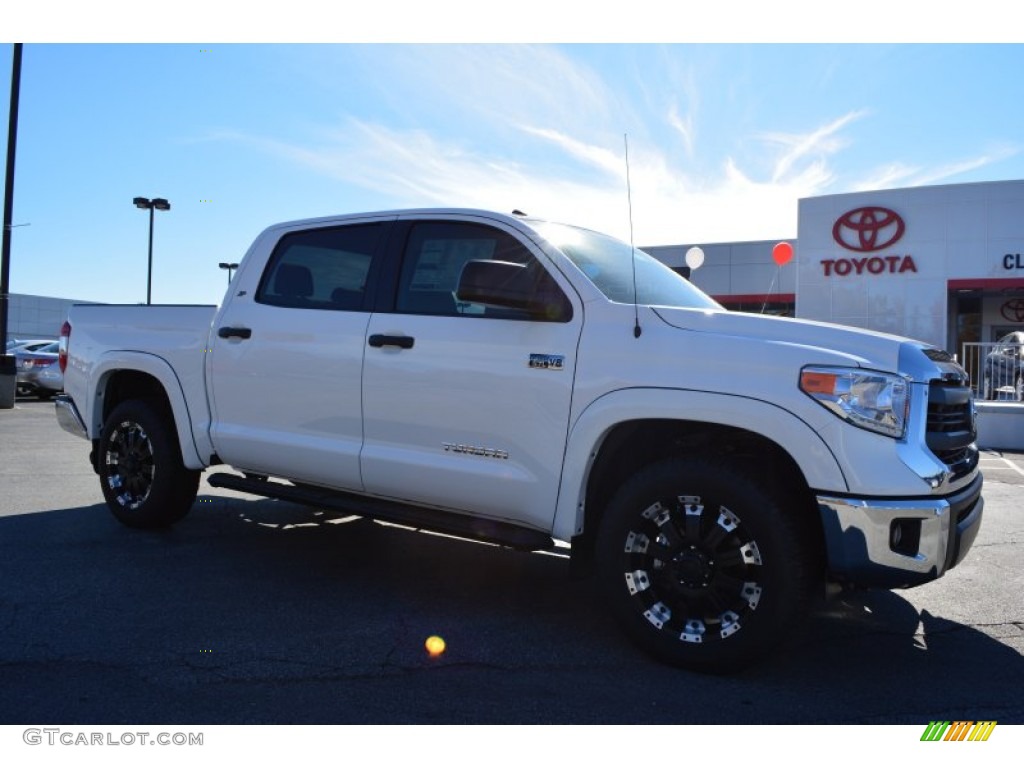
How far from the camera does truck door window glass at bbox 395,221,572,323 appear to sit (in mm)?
4125

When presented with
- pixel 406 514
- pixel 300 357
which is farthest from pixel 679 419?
pixel 300 357

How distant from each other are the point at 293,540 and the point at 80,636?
2086mm

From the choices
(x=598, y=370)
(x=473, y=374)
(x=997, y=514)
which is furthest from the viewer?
(x=997, y=514)

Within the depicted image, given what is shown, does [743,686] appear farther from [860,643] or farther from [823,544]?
[860,643]

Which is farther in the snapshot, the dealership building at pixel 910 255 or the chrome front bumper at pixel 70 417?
the dealership building at pixel 910 255

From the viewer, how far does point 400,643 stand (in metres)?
3.72

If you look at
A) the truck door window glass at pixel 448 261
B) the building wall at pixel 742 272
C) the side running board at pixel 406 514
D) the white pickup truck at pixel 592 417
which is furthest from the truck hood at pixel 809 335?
the building wall at pixel 742 272

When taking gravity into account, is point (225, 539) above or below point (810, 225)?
below

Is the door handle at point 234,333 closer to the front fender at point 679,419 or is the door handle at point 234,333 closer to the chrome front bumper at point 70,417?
the chrome front bumper at point 70,417

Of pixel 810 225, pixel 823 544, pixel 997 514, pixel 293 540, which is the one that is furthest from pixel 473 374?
pixel 810 225

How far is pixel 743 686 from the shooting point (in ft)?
11.0

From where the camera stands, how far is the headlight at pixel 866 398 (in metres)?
3.20

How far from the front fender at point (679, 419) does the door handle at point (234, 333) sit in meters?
2.27

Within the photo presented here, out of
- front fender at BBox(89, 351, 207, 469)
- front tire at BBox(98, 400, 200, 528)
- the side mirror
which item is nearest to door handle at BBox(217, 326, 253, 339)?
front fender at BBox(89, 351, 207, 469)
